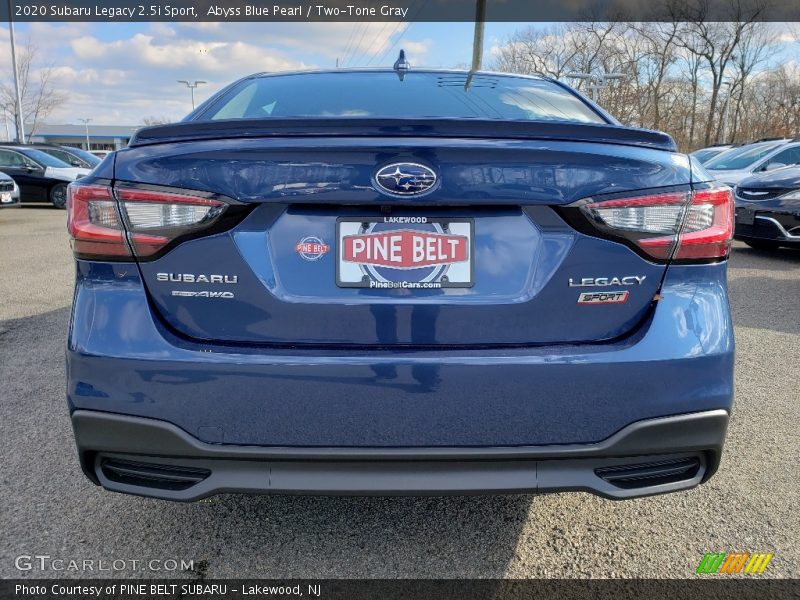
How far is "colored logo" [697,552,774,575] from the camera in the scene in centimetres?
205

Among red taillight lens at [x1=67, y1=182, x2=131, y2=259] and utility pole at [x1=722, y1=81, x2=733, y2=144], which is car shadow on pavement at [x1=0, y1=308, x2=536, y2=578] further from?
utility pole at [x1=722, y1=81, x2=733, y2=144]

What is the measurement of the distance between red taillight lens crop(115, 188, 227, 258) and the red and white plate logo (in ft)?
1.21

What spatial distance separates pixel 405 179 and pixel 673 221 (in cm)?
74

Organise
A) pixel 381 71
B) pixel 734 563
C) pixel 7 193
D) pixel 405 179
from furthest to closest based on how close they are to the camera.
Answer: pixel 7 193
pixel 381 71
pixel 734 563
pixel 405 179

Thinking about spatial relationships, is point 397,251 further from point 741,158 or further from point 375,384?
point 741,158

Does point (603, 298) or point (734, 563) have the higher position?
point (603, 298)

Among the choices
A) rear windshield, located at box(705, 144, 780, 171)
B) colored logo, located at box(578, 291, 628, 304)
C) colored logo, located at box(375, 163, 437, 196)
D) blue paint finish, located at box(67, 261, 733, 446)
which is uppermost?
colored logo, located at box(375, 163, 437, 196)

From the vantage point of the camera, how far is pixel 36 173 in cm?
1543

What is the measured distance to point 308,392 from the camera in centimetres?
162

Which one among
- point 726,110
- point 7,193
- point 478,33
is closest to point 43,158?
point 7,193

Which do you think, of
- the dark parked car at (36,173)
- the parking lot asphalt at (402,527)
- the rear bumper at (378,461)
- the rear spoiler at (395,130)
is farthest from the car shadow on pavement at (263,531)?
the dark parked car at (36,173)

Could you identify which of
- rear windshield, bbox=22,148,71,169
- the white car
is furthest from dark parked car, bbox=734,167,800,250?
rear windshield, bbox=22,148,71,169

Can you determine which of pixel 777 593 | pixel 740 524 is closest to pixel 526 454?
pixel 777 593

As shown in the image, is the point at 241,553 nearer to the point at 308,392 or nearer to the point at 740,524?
the point at 308,392
